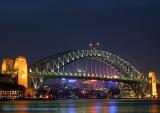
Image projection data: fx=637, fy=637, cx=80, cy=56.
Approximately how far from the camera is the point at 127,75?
183 meters

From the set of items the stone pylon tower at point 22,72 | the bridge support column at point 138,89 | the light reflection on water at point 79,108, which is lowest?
the light reflection on water at point 79,108

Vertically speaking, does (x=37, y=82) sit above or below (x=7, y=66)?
below

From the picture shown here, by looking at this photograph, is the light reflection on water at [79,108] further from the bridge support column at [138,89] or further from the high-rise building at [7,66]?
the bridge support column at [138,89]

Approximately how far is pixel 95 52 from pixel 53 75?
17.5 meters

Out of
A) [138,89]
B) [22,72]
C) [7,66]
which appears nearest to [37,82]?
[22,72]

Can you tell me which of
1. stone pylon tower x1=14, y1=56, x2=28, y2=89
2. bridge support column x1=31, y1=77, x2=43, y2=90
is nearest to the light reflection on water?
bridge support column x1=31, y1=77, x2=43, y2=90

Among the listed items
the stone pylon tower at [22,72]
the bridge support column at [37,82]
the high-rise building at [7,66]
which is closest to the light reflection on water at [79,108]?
the bridge support column at [37,82]

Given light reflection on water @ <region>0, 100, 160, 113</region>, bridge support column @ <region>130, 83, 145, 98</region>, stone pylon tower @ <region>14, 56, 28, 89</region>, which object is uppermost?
stone pylon tower @ <region>14, 56, 28, 89</region>

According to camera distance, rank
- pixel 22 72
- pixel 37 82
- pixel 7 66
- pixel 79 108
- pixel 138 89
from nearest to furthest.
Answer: pixel 79 108 → pixel 37 82 → pixel 22 72 → pixel 7 66 → pixel 138 89

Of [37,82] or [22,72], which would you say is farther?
[22,72]

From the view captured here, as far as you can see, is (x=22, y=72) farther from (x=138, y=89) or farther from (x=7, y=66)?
(x=138, y=89)

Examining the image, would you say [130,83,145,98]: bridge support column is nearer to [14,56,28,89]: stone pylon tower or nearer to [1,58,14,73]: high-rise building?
[14,56,28,89]: stone pylon tower

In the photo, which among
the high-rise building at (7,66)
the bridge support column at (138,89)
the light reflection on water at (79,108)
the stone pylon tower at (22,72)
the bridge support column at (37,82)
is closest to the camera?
the light reflection on water at (79,108)

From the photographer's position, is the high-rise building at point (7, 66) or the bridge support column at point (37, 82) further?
the high-rise building at point (7, 66)
